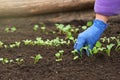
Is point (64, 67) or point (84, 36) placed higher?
point (84, 36)

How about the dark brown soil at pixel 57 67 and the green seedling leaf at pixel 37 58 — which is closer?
the dark brown soil at pixel 57 67

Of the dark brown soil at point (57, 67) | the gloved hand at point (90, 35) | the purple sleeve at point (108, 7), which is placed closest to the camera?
the dark brown soil at point (57, 67)

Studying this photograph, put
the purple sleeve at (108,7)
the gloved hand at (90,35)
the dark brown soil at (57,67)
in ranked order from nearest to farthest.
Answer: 1. the dark brown soil at (57,67)
2. the purple sleeve at (108,7)
3. the gloved hand at (90,35)

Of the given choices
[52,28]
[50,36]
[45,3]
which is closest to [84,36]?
[50,36]

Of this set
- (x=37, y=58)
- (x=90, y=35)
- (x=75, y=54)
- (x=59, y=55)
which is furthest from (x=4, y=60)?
(x=90, y=35)

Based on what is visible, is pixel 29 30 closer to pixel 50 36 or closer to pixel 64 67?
pixel 50 36

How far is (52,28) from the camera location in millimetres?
4125

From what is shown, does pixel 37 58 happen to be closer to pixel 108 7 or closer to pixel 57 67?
pixel 57 67

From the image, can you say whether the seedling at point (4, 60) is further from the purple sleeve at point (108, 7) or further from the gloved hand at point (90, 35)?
the purple sleeve at point (108, 7)

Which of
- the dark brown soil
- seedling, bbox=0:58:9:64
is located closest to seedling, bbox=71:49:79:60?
the dark brown soil

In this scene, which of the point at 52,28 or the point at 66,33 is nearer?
the point at 66,33

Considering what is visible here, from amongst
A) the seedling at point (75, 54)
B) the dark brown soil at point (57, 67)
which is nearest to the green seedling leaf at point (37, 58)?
the dark brown soil at point (57, 67)

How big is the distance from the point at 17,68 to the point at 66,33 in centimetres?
119

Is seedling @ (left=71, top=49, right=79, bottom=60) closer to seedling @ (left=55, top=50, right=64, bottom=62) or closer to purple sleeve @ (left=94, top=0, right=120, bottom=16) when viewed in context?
seedling @ (left=55, top=50, right=64, bottom=62)
